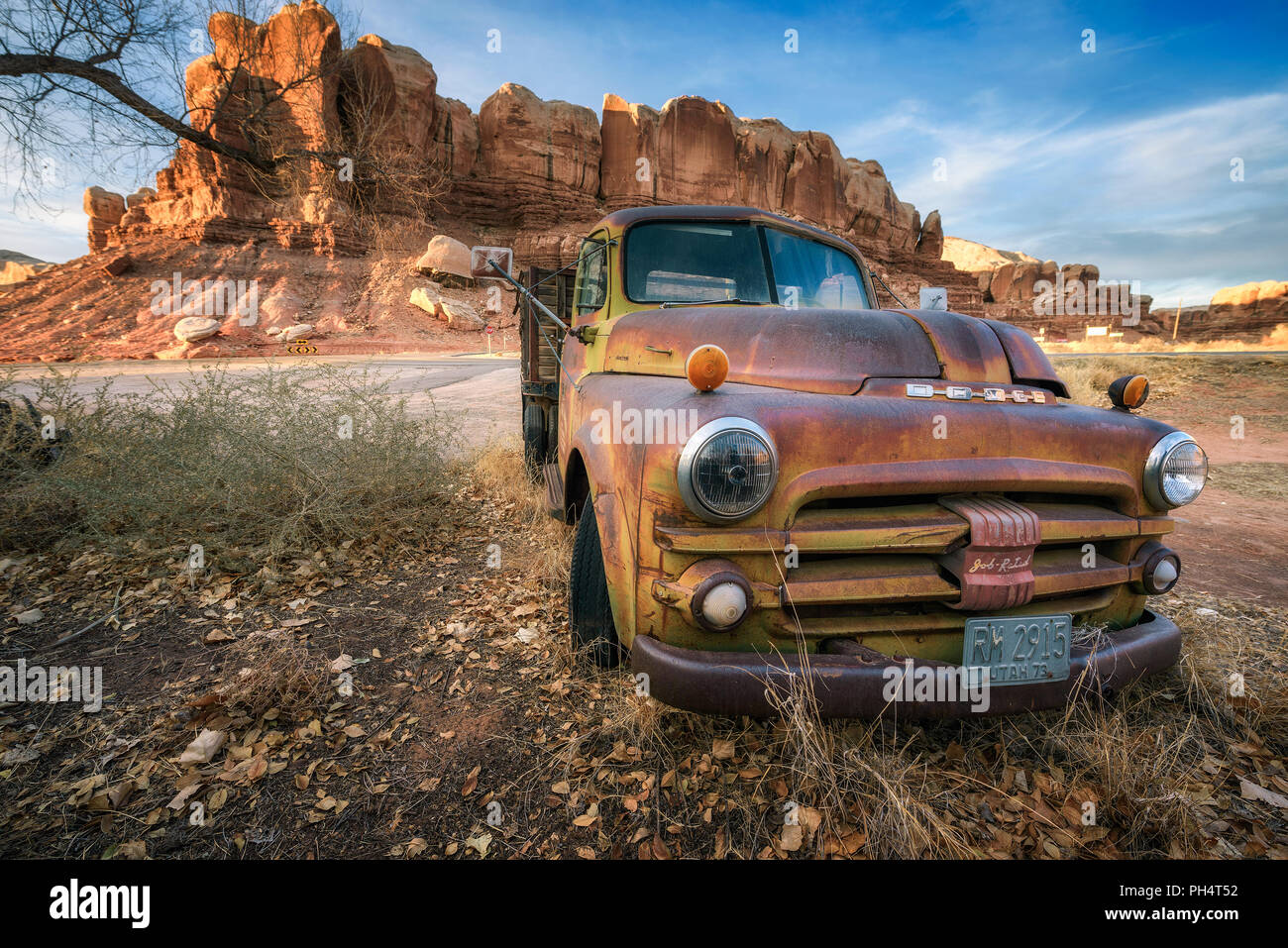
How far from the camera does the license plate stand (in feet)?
5.32

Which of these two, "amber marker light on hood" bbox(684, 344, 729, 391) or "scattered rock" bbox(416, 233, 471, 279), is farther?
"scattered rock" bbox(416, 233, 471, 279)

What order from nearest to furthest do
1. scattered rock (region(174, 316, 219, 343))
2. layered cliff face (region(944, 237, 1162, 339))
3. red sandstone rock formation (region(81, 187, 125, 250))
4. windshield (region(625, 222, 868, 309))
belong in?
windshield (region(625, 222, 868, 309)), scattered rock (region(174, 316, 219, 343)), red sandstone rock formation (region(81, 187, 125, 250)), layered cliff face (region(944, 237, 1162, 339))

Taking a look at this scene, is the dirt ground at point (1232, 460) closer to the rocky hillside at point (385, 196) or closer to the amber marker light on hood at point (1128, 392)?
the amber marker light on hood at point (1128, 392)

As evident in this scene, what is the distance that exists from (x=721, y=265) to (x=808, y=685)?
2155 millimetres

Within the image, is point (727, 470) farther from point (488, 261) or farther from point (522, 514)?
point (522, 514)

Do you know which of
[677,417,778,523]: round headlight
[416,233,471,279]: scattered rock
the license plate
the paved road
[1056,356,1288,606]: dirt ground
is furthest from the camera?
[416,233,471,279]: scattered rock

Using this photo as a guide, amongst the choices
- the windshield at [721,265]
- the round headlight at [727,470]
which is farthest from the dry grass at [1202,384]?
the round headlight at [727,470]

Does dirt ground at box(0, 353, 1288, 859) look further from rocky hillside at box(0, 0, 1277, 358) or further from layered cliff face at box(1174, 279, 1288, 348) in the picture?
layered cliff face at box(1174, 279, 1288, 348)

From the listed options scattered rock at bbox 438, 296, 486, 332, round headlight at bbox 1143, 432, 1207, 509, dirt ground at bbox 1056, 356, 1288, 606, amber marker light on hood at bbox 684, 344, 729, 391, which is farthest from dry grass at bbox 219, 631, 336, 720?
scattered rock at bbox 438, 296, 486, 332

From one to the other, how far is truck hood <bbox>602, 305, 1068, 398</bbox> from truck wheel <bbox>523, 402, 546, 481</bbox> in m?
3.07

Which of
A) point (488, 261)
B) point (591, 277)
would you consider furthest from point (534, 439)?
point (488, 261)
